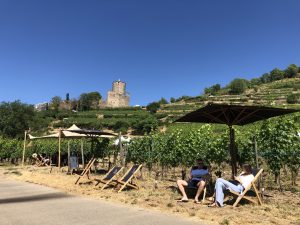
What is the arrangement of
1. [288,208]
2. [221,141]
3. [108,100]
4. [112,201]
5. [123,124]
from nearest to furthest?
[288,208], [112,201], [221,141], [123,124], [108,100]

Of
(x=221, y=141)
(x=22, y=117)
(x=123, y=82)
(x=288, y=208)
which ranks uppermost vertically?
(x=123, y=82)

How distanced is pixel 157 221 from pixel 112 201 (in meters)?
2.27

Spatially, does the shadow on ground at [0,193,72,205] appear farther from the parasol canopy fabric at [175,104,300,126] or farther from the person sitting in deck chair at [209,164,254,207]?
the person sitting in deck chair at [209,164,254,207]

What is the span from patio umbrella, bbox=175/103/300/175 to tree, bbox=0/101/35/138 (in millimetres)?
40859

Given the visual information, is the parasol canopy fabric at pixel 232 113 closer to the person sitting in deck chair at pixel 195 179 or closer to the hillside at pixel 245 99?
the person sitting in deck chair at pixel 195 179

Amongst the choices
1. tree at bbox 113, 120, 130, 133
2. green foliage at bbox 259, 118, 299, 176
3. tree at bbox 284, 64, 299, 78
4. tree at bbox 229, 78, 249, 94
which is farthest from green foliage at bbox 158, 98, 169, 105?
green foliage at bbox 259, 118, 299, 176

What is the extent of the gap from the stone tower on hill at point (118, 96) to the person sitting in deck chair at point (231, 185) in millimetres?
118793

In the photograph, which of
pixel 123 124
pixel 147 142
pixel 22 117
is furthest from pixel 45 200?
pixel 123 124

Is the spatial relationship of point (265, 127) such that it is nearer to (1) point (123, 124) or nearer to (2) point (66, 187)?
(2) point (66, 187)

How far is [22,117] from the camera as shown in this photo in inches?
1889

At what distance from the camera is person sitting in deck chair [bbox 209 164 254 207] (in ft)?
21.5

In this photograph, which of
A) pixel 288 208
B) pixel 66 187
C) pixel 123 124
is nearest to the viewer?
pixel 288 208

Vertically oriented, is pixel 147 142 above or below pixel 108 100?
below

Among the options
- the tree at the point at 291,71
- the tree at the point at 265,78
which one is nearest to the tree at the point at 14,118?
the tree at the point at 291,71
